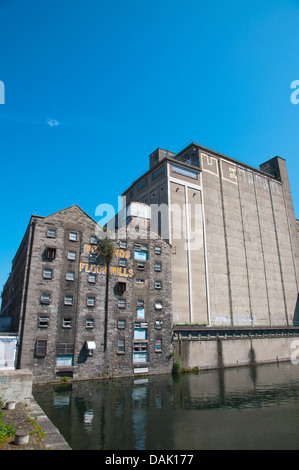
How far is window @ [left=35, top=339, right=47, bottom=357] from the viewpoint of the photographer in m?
32.0

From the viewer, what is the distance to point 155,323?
40344mm

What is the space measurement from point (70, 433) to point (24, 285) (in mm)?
21213

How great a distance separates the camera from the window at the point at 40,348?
32028 millimetres

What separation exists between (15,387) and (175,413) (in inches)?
410

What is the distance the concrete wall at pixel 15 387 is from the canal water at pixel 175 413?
2.34m

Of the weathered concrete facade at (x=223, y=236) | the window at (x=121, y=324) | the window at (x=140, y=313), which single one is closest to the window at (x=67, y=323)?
the window at (x=121, y=324)

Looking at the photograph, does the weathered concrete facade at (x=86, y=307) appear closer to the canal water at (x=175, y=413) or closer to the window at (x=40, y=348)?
the window at (x=40, y=348)

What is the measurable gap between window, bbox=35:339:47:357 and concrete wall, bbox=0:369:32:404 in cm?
1405

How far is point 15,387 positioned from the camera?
18.4 meters

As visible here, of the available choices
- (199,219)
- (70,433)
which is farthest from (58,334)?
(199,219)

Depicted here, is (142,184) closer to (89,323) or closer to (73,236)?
(73,236)

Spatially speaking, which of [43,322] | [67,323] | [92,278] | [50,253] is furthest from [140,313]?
[50,253]

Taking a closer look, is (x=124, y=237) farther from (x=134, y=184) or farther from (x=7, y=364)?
(x=134, y=184)

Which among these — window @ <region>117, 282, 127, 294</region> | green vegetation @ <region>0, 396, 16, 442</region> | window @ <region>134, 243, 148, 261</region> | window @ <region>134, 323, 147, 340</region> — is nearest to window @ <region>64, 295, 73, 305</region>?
window @ <region>117, 282, 127, 294</region>
